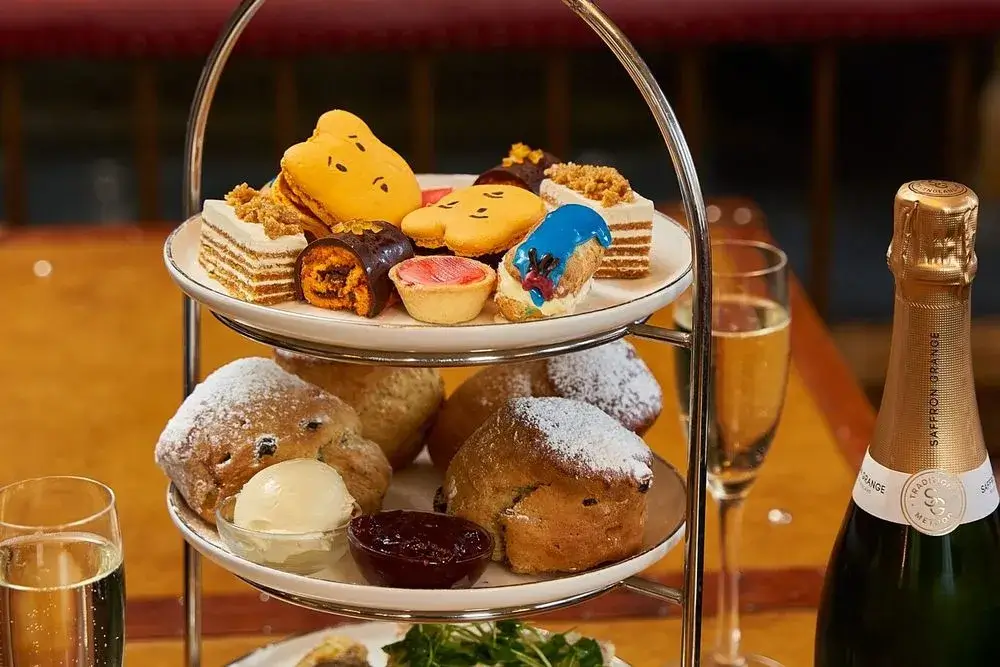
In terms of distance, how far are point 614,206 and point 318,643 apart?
495mm

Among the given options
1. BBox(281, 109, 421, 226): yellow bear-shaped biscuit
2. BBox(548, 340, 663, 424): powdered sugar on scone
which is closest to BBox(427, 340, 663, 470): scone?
BBox(548, 340, 663, 424): powdered sugar on scone

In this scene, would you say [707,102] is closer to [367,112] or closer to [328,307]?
[367,112]

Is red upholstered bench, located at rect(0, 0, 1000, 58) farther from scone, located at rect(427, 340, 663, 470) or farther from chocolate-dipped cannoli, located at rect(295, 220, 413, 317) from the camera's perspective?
chocolate-dipped cannoli, located at rect(295, 220, 413, 317)

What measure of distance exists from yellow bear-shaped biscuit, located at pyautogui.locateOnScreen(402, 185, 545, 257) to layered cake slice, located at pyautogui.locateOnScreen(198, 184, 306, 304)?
0.09 m

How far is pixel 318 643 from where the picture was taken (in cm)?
130

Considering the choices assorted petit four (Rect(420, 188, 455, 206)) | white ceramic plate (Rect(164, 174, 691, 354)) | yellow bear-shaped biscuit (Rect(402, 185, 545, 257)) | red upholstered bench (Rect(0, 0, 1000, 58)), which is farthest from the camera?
red upholstered bench (Rect(0, 0, 1000, 58))

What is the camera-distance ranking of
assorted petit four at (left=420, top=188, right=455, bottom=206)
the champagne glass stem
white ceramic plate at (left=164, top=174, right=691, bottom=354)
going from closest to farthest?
white ceramic plate at (left=164, top=174, right=691, bottom=354) < assorted petit four at (left=420, top=188, right=455, bottom=206) < the champagne glass stem

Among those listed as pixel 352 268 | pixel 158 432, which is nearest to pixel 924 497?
pixel 352 268

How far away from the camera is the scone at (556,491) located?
3.49 feet

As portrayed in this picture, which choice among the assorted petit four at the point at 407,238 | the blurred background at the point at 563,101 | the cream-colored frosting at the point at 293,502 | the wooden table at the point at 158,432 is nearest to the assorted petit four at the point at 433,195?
the assorted petit four at the point at 407,238

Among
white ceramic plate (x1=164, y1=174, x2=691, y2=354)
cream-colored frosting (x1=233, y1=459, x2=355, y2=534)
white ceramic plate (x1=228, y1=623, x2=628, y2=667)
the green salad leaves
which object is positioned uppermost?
white ceramic plate (x1=164, y1=174, x2=691, y2=354)

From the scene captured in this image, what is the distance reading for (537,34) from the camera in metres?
A: 3.36

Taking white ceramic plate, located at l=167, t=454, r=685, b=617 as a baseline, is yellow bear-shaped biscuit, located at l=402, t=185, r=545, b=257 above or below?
above

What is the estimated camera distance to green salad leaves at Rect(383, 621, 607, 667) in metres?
1.20
